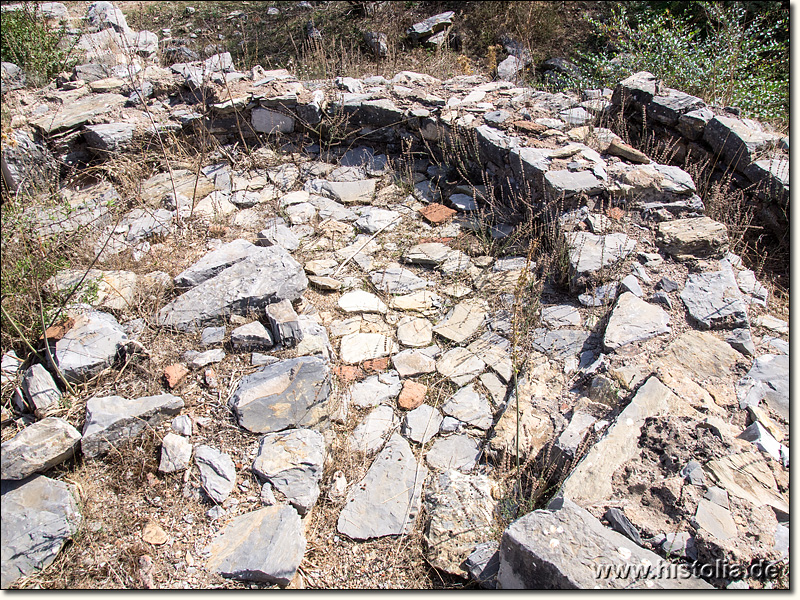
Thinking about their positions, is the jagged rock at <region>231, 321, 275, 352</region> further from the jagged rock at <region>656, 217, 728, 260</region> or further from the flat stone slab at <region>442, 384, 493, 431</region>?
the jagged rock at <region>656, 217, 728, 260</region>

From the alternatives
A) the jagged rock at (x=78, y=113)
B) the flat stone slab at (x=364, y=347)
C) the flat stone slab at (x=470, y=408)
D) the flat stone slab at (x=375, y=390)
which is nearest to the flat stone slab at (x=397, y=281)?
the flat stone slab at (x=364, y=347)

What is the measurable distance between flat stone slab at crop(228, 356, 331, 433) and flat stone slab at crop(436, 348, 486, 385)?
2.36ft

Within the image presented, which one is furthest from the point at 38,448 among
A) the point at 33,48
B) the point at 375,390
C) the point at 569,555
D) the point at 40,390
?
the point at 33,48

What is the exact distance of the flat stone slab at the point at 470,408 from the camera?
2.90m

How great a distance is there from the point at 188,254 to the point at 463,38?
5.37 meters

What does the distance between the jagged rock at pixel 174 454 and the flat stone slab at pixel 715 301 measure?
2763 mm

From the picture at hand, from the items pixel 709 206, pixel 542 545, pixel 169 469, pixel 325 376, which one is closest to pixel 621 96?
pixel 709 206

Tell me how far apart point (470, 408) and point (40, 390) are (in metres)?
2.14

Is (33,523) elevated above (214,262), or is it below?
below

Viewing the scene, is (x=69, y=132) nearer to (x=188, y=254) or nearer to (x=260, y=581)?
(x=188, y=254)

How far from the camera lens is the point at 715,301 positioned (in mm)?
3117

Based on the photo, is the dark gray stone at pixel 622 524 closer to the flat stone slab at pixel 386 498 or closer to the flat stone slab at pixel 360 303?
the flat stone slab at pixel 386 498

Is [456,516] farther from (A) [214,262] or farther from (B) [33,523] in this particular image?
(A) [214,262]

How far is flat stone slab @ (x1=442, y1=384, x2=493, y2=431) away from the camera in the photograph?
114 inches
